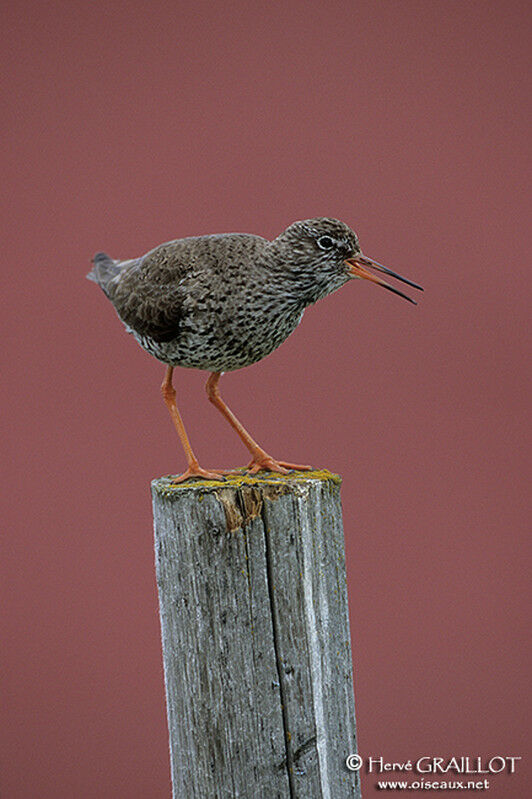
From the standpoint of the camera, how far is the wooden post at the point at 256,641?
280 centimetres

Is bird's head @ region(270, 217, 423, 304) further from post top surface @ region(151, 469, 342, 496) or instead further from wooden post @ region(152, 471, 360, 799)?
wooden post @ region(152, 471, 360, 799)

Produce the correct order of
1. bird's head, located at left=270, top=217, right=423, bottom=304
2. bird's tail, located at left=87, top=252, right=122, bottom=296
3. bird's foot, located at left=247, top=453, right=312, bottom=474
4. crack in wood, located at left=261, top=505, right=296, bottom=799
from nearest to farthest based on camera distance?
1. crack in wood, located at left=261, top=505, right=296, bottom=799
2. bird's head, located at left=270, top=217, right=423, bottom=304
3. bird's foot, located at left=247, top=453, right=312, bottom=474
4. bird's tail, located at left=87, top=252, right=122, bottom=296

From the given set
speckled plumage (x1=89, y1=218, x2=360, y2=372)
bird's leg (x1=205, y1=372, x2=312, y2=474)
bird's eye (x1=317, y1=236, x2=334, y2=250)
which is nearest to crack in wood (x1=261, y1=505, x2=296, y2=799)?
bird's leg (x1=205, y1=372, x2=312, y2=474)

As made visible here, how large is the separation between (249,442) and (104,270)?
130 cm

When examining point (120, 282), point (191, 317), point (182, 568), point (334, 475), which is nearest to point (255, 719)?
point (182, 568)

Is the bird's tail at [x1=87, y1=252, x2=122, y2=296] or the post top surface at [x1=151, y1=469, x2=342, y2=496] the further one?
the bird's tail at [x1=87, y1=252, x2=122, y2=296]

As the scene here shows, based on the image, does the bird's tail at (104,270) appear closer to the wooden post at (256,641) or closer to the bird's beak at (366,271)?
the bird's beak at (366,271)

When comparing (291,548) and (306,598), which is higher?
(291,548)

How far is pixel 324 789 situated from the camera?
2842 millimetres

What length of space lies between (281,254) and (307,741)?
6.32ft

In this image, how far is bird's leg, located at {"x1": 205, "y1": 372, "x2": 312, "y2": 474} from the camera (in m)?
3.53

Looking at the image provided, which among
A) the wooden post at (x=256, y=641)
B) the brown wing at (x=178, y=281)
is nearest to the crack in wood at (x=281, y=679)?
the wooden post at (x=256, y=641)

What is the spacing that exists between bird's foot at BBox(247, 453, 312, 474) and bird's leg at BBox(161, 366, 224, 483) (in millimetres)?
210

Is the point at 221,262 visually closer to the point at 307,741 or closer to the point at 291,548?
the point at 291,548
